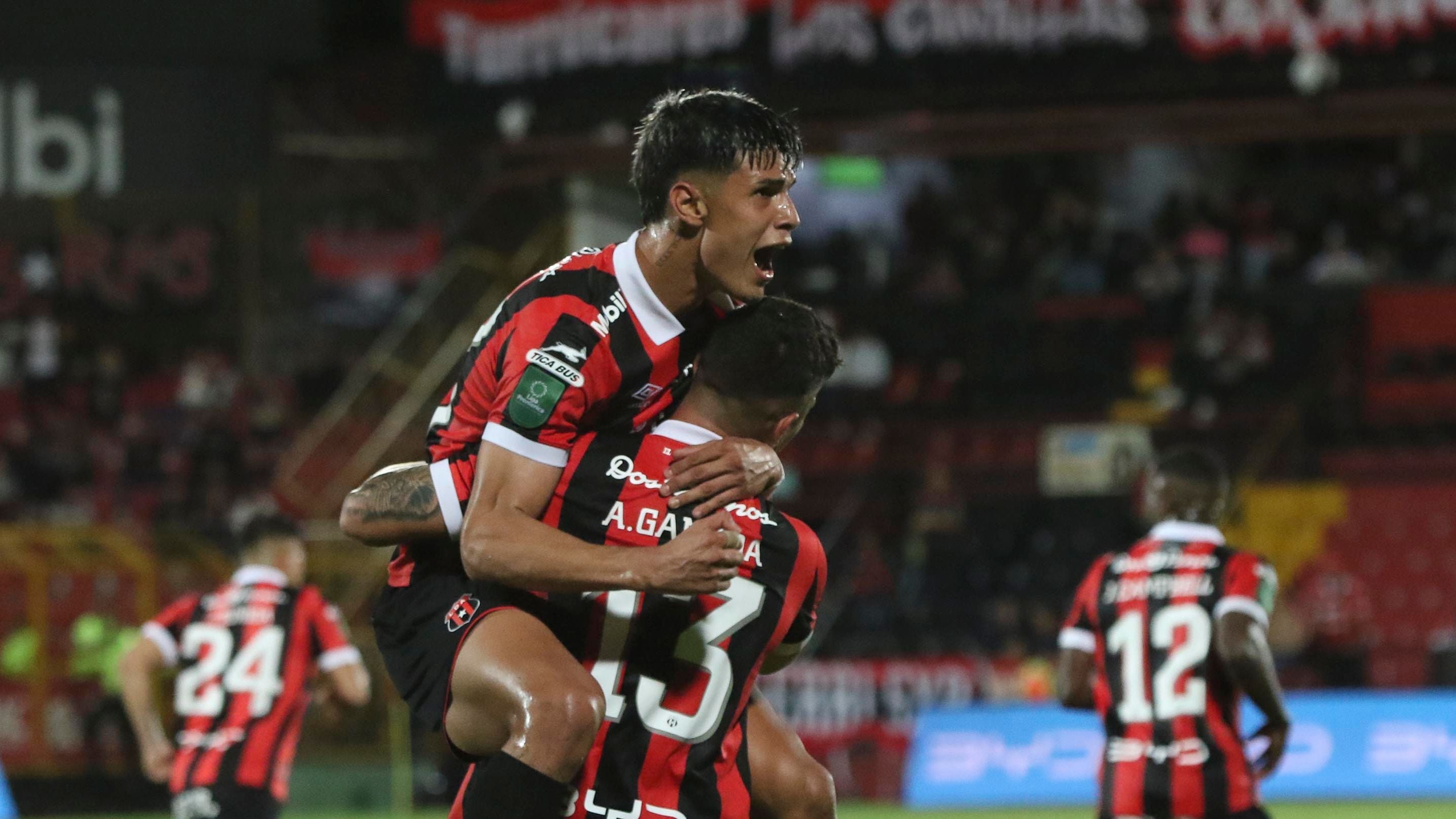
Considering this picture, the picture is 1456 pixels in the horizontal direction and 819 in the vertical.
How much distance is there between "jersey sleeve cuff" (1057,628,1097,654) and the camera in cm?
607

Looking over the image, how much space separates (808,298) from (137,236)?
893cm

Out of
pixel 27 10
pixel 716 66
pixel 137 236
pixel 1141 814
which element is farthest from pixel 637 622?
pixel 137 236

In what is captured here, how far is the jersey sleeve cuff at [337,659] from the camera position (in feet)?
23.3

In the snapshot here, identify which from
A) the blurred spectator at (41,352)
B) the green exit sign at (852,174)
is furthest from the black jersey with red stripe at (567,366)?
the green exit sign at (852,174)

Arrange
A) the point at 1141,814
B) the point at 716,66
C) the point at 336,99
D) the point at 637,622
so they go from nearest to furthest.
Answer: the point at 637,622 → the point at 1141,814 → the point at 716,66 → the point at 336,99

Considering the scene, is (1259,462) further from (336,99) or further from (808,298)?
(336,99)

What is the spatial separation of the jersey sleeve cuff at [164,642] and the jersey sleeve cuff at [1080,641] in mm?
3468

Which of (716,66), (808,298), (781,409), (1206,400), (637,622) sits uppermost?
(716,66)

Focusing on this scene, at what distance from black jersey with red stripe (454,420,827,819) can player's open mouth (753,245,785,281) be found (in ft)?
1.19

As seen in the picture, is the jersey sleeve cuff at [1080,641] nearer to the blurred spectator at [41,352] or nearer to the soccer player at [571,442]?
the soccer player at [571,442]

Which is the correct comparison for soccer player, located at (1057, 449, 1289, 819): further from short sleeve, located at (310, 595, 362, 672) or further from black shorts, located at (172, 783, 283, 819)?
black shorts, located at (172, 783, 283, 819)

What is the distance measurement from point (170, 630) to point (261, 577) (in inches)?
16.1

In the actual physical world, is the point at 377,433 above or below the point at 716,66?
below

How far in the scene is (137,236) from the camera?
22141 millimetres
